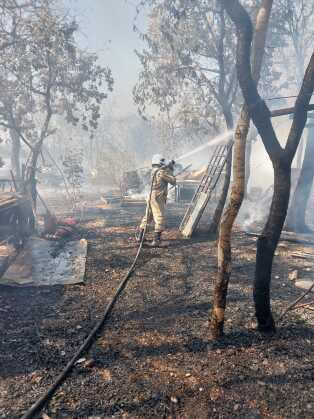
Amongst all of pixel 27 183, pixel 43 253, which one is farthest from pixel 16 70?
pixel 43 253

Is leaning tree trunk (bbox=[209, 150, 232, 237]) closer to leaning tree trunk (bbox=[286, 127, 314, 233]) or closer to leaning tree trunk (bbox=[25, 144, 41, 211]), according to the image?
leaning tree trunk (bbox=[286, 127, 314, 233])

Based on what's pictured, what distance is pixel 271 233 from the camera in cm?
364

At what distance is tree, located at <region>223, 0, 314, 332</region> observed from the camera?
3586 millimetres

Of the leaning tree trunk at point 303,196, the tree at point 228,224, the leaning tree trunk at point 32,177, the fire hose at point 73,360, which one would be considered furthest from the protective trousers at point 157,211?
the leaning tree trunk at point 32,177

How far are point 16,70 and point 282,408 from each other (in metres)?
12.4

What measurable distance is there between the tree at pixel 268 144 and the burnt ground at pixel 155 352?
0.66m

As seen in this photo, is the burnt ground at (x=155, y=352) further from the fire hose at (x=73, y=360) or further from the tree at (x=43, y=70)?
the tree at (x=43, y=70)

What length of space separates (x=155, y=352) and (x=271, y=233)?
187 centimetres

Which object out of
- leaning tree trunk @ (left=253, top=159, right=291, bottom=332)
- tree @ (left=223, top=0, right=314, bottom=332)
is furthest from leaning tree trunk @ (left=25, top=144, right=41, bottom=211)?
leaning tree trunk @ (left=253, top=159, right=291, bottom=332)

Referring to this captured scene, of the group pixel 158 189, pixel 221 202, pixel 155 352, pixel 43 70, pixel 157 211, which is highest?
pixel 43 70

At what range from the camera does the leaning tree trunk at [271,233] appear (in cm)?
360

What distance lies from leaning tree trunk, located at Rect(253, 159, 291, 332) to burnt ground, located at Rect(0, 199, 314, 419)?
592 mm

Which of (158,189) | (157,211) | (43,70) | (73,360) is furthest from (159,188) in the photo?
(43,70)

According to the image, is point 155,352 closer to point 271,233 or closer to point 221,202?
point 271,233
